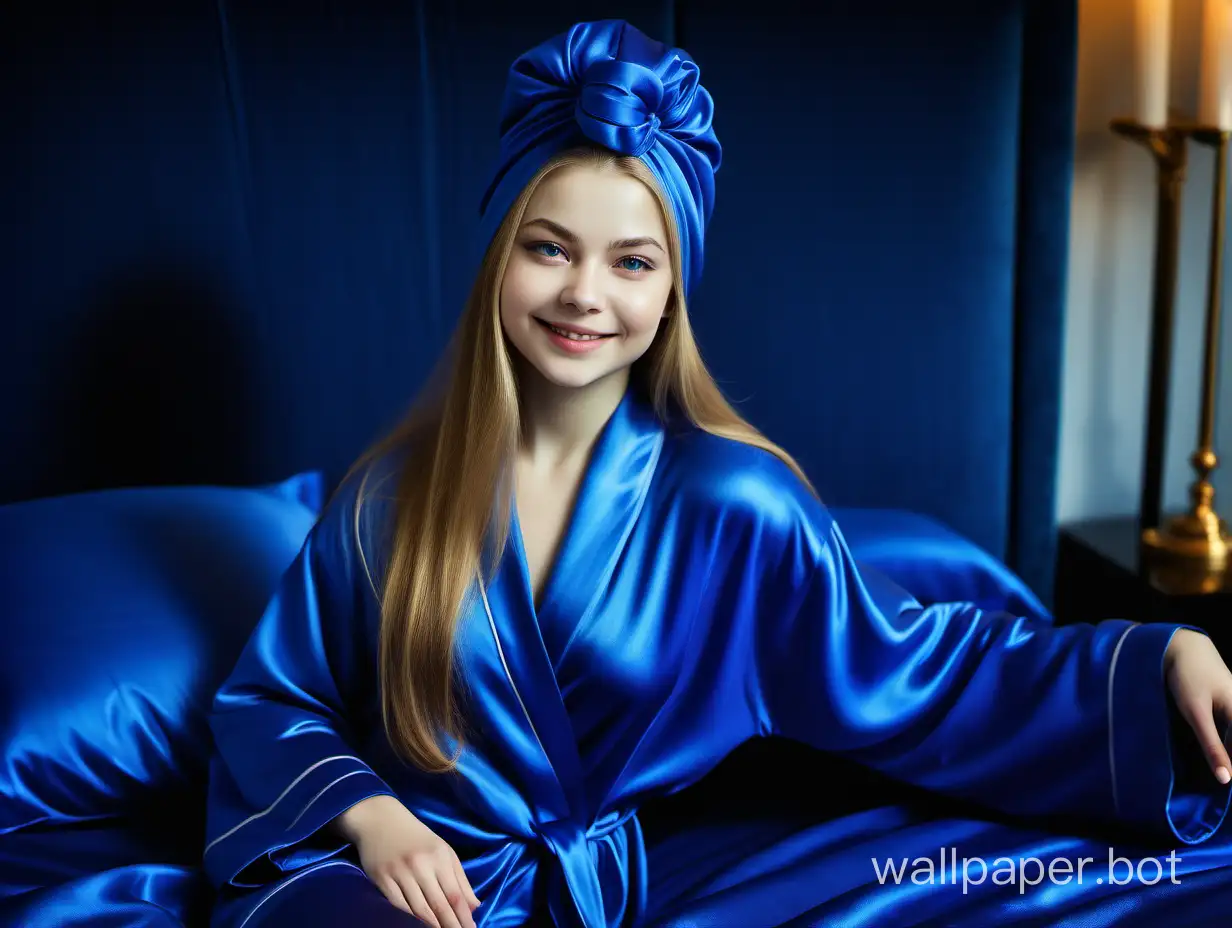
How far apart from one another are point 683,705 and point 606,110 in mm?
577

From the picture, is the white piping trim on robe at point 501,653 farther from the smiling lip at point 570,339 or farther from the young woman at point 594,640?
the smiling lip at point 570,339

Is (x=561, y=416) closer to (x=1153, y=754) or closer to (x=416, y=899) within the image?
(x=416, y=899)

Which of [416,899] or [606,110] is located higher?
[606,110]

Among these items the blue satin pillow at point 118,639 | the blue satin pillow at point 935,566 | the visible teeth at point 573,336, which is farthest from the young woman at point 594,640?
the blue satin pillow at point 935,566

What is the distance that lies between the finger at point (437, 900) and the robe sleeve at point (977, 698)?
1.28ft

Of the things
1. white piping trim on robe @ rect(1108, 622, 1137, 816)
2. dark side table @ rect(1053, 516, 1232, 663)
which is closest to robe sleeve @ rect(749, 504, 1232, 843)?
white piping trim on robe @ rect(1108, 622, 1137, 816)

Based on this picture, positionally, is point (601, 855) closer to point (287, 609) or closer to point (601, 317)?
point (287, 609)

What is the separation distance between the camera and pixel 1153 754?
1153 mm

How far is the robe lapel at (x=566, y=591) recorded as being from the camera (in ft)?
3.87

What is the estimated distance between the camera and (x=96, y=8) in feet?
5.25

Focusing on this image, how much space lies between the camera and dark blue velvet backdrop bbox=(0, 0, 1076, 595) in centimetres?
164

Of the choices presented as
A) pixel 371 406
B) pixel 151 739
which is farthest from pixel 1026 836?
pixel 371 406

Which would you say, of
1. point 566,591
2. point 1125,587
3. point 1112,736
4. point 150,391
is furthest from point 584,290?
point 1125,587

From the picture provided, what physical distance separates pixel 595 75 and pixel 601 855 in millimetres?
727
